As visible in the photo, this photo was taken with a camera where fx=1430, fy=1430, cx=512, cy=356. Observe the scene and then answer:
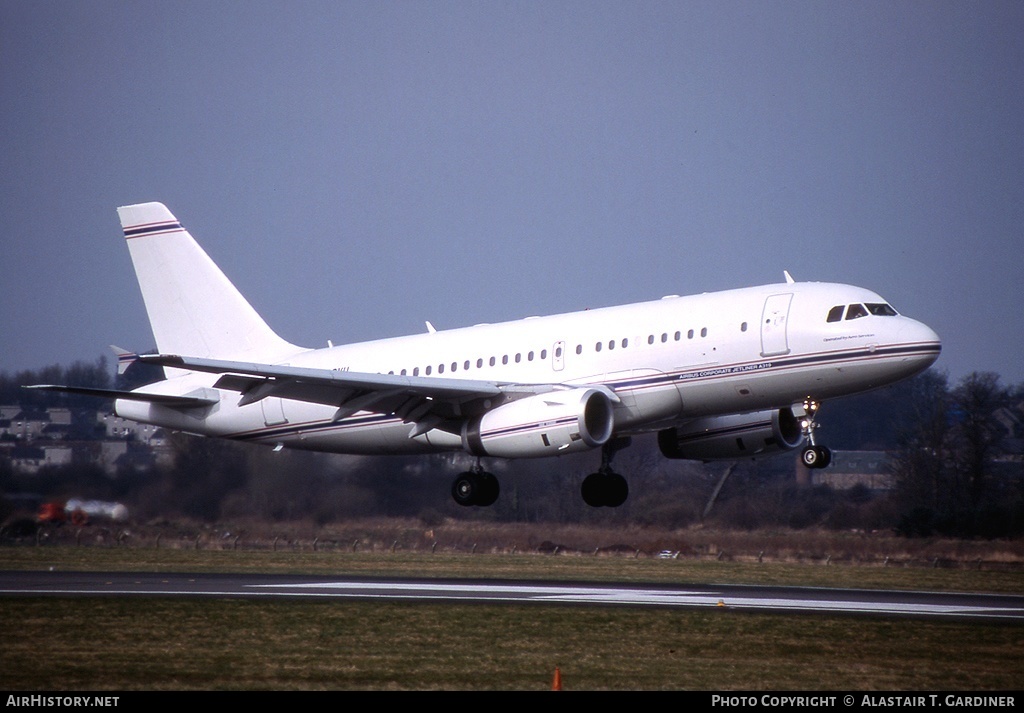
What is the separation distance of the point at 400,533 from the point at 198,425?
10151mm

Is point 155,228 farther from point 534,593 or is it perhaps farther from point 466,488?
point 534,593

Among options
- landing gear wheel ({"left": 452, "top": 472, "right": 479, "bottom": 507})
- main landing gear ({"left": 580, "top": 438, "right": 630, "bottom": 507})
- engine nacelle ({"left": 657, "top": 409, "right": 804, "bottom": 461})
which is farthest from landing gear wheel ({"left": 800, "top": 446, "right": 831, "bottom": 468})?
landing gear wheel ({"left": 452, "top": 472, "right": 479, "bottom": 507})

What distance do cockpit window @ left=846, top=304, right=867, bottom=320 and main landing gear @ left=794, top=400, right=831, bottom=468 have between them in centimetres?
241

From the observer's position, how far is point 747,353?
30.7 metres

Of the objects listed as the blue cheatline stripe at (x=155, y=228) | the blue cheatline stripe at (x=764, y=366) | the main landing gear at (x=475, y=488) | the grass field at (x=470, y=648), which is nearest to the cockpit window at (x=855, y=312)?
the blue cheatline stripe at (x=764, y=366)

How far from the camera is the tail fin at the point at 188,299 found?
40.2 m

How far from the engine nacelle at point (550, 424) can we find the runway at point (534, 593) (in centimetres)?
313

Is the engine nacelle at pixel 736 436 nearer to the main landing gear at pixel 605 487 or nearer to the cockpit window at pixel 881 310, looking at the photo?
the main landing gear at pixel 605 487

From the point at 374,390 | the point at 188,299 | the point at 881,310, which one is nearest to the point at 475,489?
the point at 374,390

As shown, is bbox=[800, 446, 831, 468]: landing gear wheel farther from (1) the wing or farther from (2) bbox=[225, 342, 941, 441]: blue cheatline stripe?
(1) the wing

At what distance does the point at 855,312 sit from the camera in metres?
30.3

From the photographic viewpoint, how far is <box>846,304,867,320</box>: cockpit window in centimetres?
3022

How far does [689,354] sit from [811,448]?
10.8ft

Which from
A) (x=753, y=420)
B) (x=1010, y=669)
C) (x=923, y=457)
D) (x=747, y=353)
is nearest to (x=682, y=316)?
(x=747, y=353)
